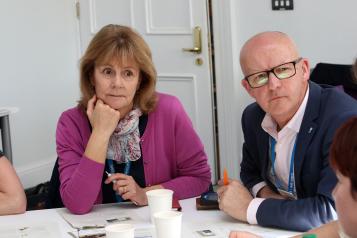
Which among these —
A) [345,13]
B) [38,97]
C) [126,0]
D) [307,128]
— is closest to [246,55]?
[307,128]

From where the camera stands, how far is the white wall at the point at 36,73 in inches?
188

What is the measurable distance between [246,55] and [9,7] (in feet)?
10.5

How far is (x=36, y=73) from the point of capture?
197 inches

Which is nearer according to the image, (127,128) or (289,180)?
(289,180)

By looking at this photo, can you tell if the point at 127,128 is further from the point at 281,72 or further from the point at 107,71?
the point at 281,72

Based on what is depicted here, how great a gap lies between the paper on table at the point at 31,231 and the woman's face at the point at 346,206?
36.8 inches

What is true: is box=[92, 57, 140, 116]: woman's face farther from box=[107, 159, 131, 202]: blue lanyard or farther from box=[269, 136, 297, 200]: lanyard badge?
box=[269, 136, 297, 200]: lanyard badge

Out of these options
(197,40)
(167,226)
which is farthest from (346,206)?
(197,40)

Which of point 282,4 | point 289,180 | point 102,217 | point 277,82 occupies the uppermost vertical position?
point 282,4

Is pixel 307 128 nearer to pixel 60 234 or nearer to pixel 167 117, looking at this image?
pixel 167 117

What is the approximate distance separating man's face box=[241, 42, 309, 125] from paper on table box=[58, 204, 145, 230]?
542mm

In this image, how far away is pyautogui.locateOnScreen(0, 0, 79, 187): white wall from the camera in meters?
4.77

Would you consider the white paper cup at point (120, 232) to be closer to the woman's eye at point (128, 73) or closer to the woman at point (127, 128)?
the woman at point (127, 128)

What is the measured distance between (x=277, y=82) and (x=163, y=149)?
606mm
